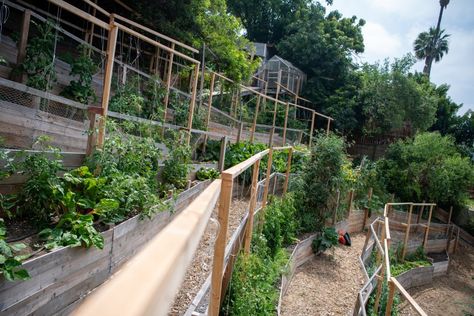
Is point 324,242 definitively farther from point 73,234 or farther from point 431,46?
point 431,46

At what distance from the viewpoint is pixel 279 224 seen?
7.39 m

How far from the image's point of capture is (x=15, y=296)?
2586mm

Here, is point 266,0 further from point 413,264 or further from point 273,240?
point 273,240

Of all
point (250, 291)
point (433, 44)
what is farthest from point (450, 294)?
point (433, 44)

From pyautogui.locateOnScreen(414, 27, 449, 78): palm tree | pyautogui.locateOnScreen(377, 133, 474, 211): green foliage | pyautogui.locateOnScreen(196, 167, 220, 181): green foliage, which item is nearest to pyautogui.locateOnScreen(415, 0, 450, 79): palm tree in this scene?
pyautogui.locateOnScreen(414, 27, 449, 78): palm tree

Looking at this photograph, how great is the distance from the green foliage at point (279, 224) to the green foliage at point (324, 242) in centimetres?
66

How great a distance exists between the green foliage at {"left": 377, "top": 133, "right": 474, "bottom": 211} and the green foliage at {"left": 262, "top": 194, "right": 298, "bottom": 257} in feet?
32.9

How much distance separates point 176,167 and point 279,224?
104 inches

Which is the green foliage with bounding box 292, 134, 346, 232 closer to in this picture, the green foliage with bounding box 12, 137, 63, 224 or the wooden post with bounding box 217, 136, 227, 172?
the wooden post with bounding box 217, 136, 227, 172

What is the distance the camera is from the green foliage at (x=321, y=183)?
9.84m

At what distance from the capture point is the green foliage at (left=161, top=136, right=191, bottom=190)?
6.07 m

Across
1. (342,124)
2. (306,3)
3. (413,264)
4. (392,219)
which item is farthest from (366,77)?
(413,264)

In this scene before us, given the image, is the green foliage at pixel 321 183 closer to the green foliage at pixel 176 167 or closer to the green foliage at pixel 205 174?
the green foliage at pixel 205 174

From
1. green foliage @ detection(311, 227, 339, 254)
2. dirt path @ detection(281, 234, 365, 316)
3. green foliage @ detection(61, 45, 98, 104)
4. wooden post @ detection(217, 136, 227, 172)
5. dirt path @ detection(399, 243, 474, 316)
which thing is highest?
green foliage @ detection(61, 45, 98, 104)
